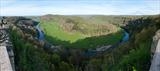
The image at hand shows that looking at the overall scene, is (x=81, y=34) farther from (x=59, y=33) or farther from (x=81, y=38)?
(x=59, y=33)

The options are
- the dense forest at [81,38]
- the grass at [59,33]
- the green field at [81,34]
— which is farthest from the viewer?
the grass at [59,33]

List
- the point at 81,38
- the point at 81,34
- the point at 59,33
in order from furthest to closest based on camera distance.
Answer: the point at 81,34 < the point at 81,38 < the point at 59,33

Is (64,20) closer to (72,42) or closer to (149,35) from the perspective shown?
(72,42)

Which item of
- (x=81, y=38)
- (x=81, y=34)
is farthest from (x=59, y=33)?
(x=81, y=34)

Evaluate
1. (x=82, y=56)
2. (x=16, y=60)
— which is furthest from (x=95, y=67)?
(x=16, y=60)

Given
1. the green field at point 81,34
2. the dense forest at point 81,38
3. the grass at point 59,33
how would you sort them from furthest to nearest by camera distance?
the grass at point 59,33 → the green field at point 81,34 → the dense forest at point 81,38

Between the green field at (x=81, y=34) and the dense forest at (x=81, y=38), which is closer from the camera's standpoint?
the dense forest at (x=81, y=38)

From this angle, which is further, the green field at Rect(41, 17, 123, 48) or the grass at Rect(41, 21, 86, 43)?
the grass at Rect(41, 21, 86, 43)

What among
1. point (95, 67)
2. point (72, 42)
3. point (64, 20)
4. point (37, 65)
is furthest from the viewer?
point (64, 20)
